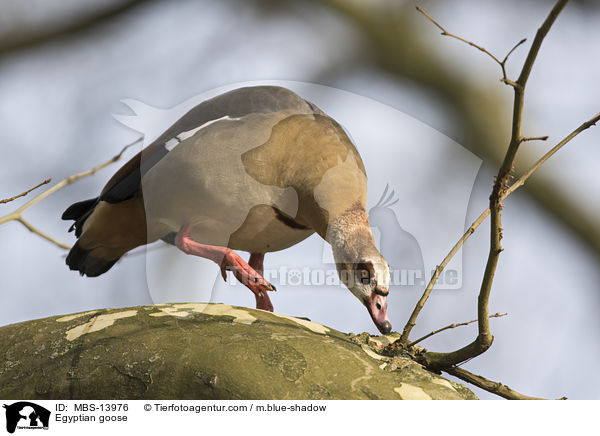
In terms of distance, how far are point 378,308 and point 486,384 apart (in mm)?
353

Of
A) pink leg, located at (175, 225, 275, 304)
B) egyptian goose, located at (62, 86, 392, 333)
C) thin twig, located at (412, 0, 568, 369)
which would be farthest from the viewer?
egyptian goose, located at (62, 86, 392, 333)

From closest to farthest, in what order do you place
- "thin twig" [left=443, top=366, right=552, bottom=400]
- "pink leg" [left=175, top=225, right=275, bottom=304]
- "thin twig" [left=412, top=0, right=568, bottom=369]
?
"thin twig" [left=412, top=0, right=568, bottom=369]
"thin twig" [left=443, top=366, right=552, bottom=400]
"pink leg" [left=175, top=225, right=275, bottom=304]

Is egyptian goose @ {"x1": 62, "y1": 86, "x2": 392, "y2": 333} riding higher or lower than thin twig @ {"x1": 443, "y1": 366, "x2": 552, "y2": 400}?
higher

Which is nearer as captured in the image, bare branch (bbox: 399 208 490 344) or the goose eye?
bare branch (bbox: 399 208 490 344)

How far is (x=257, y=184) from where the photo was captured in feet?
5.95

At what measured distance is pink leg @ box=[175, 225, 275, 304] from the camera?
1.64m

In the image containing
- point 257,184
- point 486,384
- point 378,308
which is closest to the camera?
point 486,384

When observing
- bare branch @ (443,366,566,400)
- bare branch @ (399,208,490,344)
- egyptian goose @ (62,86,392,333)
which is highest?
egyptian goose @ (62,86,392,333)

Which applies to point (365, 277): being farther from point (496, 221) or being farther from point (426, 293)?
point (496, 221)

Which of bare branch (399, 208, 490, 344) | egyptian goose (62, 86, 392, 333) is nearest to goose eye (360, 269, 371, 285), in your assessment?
egyptian goose (62, 86, 392, 333)

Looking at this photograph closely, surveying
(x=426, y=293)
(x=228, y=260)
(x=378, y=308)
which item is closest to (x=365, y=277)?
(x=378, y=308)

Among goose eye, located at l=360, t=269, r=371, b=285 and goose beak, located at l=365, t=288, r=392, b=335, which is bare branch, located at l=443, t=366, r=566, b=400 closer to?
goose beak, located at l=365, t=288, r=392, b=335

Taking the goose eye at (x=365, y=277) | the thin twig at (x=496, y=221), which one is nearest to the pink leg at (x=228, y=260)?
the goose eye at (x=365, y=277)

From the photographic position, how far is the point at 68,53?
1.97 m
